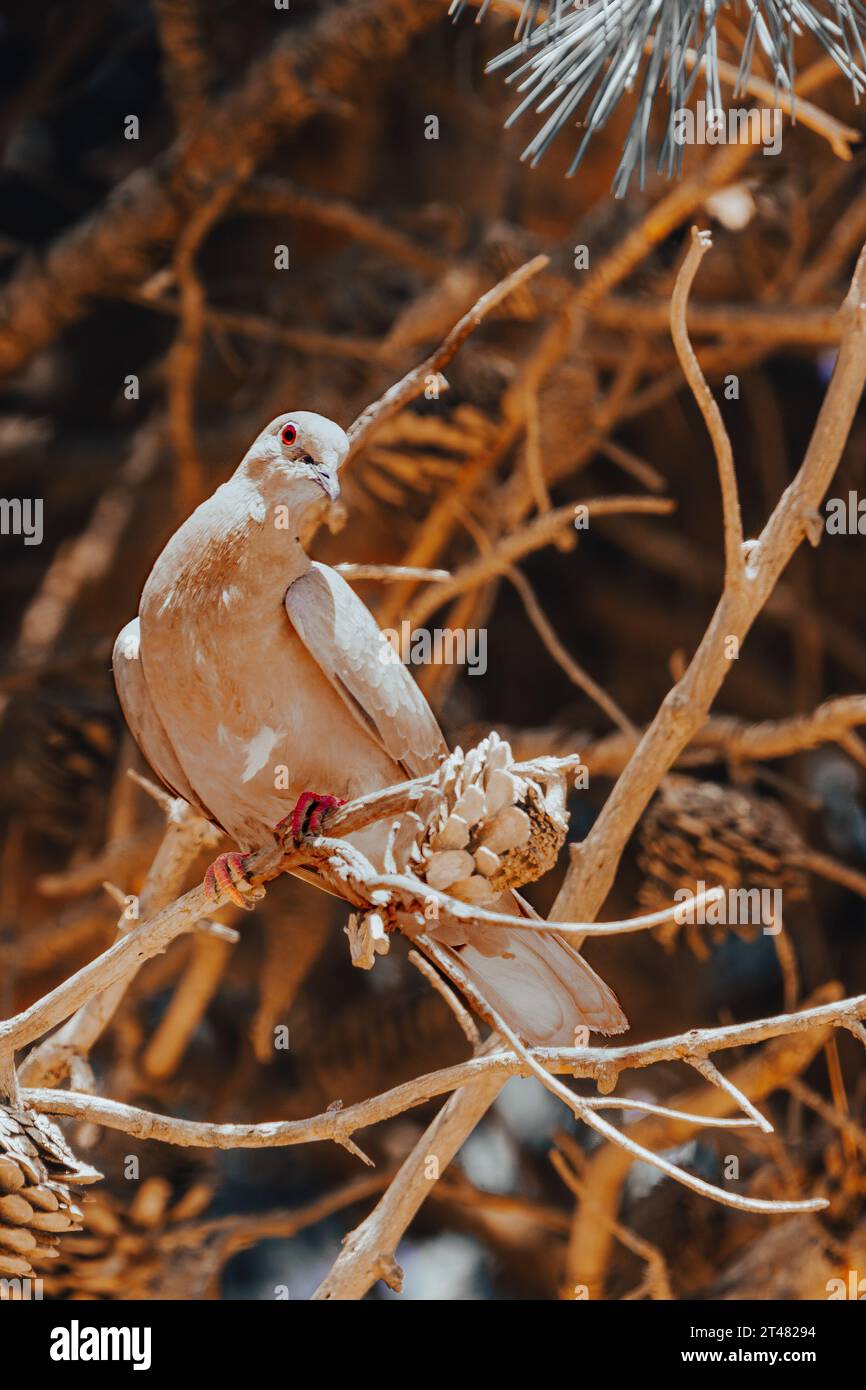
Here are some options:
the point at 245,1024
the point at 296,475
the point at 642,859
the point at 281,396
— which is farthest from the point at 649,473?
the point at 245,1024

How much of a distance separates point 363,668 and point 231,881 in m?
0.28

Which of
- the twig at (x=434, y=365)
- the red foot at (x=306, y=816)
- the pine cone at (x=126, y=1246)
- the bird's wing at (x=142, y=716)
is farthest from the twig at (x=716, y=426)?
the pine cone at (x=126, y=1246)

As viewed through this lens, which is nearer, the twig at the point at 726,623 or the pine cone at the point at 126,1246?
the twig at the point at 726,623

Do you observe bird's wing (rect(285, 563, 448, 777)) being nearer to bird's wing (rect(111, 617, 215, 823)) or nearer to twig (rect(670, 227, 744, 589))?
bird's wing (rect(111, 617, 215, 823))

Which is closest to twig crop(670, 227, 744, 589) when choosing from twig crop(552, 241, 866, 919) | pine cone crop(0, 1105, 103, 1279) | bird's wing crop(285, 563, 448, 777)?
twig crop(552, 241, 866, 919)

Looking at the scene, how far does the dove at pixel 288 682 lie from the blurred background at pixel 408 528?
372 millimetres

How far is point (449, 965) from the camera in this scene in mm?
1163

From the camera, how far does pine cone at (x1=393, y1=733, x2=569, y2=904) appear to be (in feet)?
3.65

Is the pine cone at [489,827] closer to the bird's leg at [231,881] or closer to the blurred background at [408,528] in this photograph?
the bird's leg at [231,881]

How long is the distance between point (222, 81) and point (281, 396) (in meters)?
0.60

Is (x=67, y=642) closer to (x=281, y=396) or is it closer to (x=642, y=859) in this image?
(x=281, y=396)

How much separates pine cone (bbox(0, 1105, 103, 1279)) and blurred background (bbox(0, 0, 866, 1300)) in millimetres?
610

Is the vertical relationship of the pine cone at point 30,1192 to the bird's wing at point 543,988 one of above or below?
below

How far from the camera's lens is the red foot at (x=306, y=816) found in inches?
53.4
